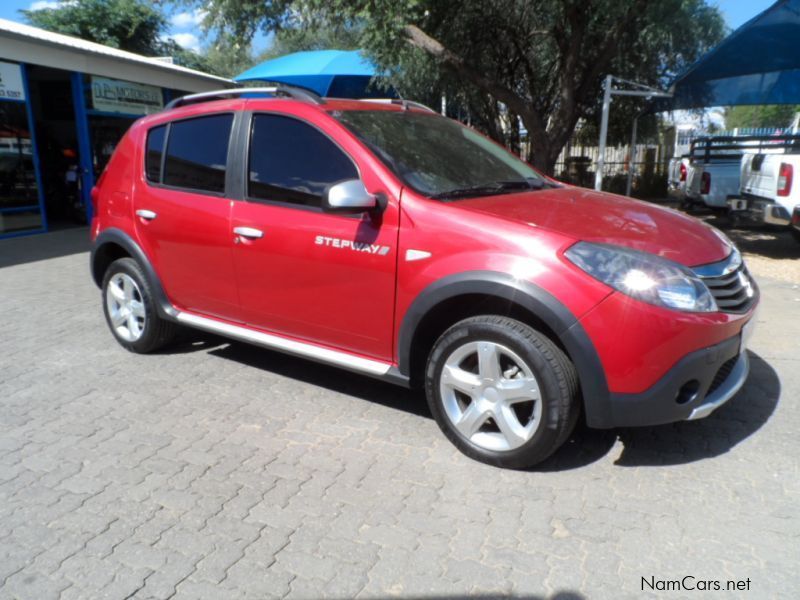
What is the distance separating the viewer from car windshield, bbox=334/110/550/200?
3487 millimetres

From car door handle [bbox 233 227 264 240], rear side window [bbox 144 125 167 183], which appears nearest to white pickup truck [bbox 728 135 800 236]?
car door handle [bbox 233 227 264 240]

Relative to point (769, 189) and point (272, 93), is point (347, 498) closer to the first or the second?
point (272, 93)

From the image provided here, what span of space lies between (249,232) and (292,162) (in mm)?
487

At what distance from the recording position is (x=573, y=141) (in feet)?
66.5

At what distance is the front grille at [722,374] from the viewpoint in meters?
3.05

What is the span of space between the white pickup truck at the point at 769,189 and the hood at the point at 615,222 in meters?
5.31

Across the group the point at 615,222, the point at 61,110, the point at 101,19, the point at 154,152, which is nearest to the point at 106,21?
the point at 101,19

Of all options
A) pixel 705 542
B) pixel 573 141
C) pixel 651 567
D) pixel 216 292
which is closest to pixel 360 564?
pixel 651 567

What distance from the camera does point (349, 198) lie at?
314 centimetres

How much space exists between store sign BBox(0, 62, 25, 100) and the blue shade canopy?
11644mm

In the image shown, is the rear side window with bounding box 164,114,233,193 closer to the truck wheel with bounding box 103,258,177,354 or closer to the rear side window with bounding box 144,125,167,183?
the rear side window with bounding box 144,125,167,183

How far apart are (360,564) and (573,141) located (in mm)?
19584

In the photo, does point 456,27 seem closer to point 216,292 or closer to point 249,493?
point 216,292

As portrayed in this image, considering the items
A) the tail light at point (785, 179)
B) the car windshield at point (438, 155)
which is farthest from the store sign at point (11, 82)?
the tail light at point (785, 179)
